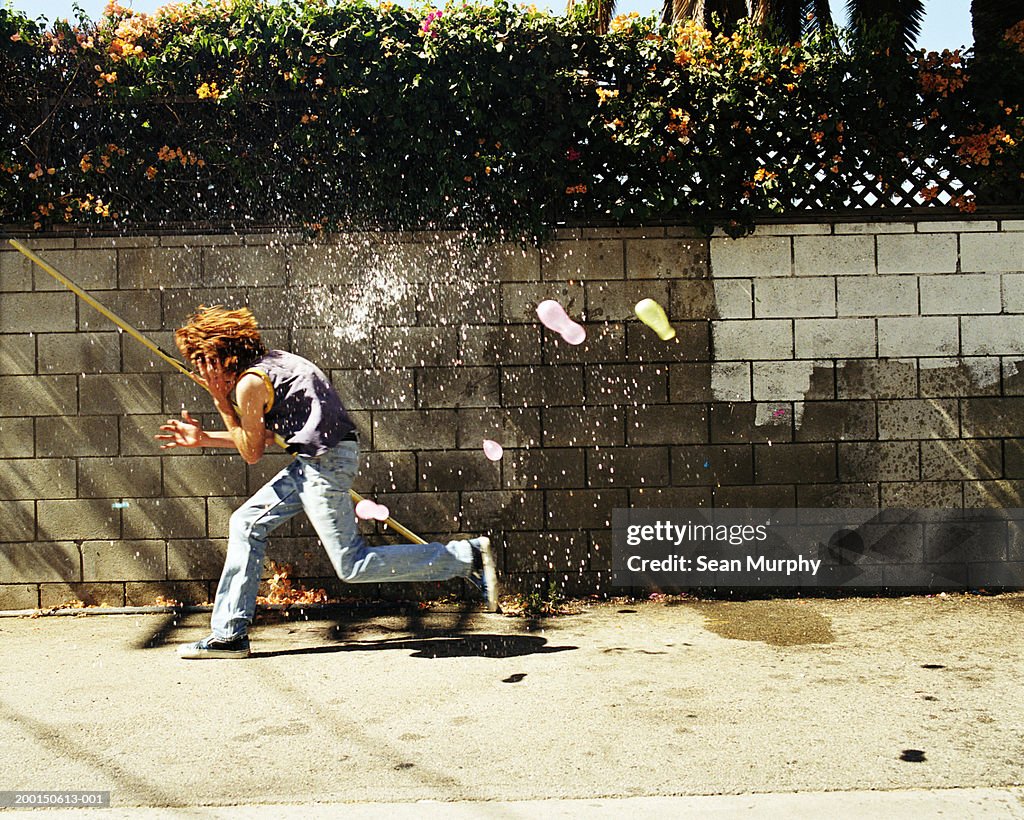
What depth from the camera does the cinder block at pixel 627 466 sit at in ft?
19.2

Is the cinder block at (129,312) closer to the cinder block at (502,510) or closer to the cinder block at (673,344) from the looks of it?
the cinder block at (502,510)

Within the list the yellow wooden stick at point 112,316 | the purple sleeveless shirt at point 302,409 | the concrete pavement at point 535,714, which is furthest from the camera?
the yellow wooden stick at point 112,316

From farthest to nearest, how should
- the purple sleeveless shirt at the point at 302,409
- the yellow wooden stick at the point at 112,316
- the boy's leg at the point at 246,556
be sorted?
the yellow wooden stick at the point at 112,316
the boy's leg at the point at 246,556
the purple sleeveless shirt at the point at 302,409

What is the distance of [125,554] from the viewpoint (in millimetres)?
5820

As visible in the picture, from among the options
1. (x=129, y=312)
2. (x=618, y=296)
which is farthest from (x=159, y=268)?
(x=618, y=296)

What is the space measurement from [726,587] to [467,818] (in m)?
3.42

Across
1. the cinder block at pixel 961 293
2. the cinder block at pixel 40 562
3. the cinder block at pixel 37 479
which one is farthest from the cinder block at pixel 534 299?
the cinder block at pixel 40 562

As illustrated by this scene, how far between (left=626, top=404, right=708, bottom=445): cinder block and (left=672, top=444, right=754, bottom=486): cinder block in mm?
81

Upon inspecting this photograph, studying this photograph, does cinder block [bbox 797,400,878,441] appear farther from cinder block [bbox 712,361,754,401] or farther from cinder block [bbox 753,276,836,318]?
cinder block [bbox 753,276,836,318]

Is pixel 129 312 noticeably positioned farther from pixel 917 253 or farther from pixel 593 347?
pixel 917 253

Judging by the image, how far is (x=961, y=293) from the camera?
589 cm

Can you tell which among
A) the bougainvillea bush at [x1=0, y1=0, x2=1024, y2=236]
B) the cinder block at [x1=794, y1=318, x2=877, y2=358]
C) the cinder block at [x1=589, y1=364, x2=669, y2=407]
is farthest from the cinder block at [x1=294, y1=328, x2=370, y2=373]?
the cinder block at [x1=794, y1=318, x2=877, y2=358]

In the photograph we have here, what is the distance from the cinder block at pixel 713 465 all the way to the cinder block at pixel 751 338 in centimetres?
57

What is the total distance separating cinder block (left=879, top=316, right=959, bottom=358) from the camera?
19.3ft
